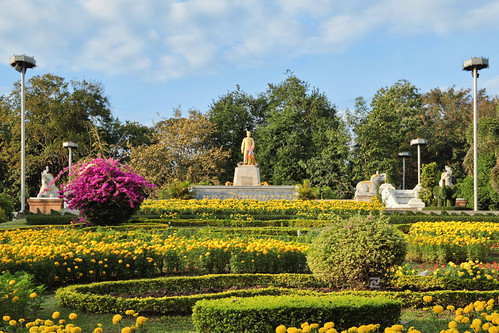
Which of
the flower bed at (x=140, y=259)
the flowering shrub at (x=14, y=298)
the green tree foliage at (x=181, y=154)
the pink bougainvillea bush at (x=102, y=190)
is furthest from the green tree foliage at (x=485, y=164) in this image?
the flowering shrub at (x=14, y=298)

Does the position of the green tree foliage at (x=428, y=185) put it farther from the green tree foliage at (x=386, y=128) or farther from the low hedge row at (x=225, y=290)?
the low hedge row at (x=225, y=290)

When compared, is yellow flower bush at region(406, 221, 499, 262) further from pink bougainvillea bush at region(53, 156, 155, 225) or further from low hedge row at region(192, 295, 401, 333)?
pink bougainvillea bush at region(53, 156, 155, 225)

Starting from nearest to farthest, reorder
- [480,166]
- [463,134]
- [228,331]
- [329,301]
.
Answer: [228,331], [329,301], [480,166], [463,134]

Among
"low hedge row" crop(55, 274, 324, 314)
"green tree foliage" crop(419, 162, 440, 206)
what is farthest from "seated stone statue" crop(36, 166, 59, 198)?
"green tree foliage" crop(419, 162, 440, 206)

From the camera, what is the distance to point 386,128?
32.1m

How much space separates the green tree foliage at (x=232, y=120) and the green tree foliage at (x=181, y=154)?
2.92 feet

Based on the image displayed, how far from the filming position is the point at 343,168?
1213 inches

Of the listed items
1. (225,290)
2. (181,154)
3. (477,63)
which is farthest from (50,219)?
(181,154)

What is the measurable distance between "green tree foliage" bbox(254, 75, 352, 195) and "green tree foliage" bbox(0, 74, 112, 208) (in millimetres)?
11873

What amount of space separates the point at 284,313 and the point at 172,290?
8.11 feet

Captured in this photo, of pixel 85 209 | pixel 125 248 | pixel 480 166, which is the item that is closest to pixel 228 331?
pixel 125 248

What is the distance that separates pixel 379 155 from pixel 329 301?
28567 mm

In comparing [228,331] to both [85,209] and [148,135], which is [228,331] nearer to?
[85,209]

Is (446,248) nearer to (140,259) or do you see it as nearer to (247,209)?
(140,259)
